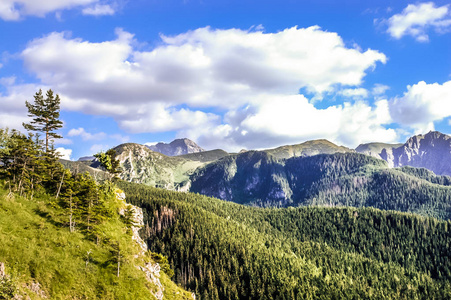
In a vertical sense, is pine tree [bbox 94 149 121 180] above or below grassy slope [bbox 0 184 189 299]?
above

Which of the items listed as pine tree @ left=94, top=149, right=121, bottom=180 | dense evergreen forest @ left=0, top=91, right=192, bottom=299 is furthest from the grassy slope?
pine tree @ left=94, top=149, right=121, bottom=180

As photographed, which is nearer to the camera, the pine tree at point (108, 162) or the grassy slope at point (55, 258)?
the grassy slope at point (55, 258)

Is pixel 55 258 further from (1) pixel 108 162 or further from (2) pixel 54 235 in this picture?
(1) pixel 108 162

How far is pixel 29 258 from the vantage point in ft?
195

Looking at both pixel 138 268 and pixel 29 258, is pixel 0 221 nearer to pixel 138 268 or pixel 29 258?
pixel 29 258

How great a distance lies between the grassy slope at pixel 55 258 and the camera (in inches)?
2298

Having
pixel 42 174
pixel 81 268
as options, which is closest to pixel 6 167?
pixel 42 174

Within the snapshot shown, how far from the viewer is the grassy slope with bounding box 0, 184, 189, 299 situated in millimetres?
58375

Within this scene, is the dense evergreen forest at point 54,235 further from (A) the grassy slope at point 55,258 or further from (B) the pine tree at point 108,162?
(B) the pine tree at point 108,162

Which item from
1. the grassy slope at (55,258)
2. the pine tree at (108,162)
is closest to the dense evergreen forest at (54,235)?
the grassy slope at (55,258)

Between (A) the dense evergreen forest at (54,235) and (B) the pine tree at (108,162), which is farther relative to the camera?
(B) the pine tree at (108,162)

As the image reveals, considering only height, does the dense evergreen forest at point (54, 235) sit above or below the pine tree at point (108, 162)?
below

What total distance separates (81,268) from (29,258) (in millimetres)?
13340

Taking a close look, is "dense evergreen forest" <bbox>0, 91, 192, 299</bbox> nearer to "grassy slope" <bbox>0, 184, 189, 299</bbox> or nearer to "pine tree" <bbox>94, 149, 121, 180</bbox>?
"grassy slope" <bbox>0, 184, 189, 299</bbox>
